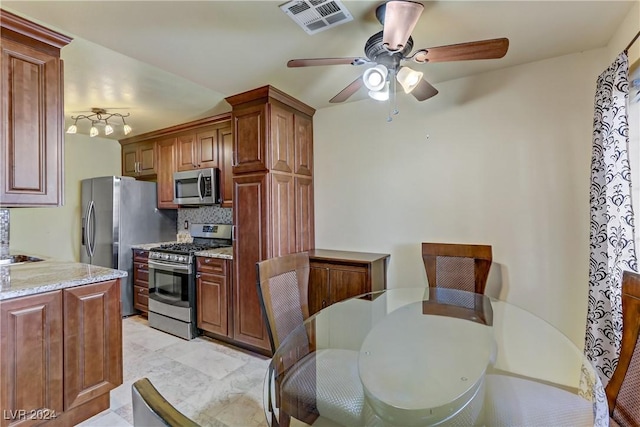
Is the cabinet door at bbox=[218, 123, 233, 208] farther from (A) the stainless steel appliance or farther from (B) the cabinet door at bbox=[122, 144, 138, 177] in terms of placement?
(B) the cabinet door at bbox=[122, 144, 138, 177]

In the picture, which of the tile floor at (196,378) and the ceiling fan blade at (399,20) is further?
the tile floor at (196,378)

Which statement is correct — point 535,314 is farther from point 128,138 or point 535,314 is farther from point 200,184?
point 128,138

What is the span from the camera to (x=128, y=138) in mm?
4324

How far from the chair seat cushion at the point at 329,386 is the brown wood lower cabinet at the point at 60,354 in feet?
4.40

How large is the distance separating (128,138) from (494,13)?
15.2 ft

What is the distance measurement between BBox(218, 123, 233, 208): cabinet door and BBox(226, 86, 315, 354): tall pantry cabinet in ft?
1.62

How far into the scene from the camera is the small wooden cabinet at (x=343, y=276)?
257cm

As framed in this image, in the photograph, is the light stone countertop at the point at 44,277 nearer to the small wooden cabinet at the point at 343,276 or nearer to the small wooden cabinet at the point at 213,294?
the small wooden cabinet at the point at 213,294

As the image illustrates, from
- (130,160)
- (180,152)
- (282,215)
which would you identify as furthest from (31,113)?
(130,160)

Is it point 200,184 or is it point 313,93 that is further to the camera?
point 200,184

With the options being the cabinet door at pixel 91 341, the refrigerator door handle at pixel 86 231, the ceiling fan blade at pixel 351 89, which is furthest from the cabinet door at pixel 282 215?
the refrigerator door handle at pixel 86 231

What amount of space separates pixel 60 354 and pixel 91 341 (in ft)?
0.53

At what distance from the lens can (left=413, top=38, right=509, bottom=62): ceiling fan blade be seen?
55.8 inches

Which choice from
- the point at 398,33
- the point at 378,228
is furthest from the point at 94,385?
the point at 398,33
